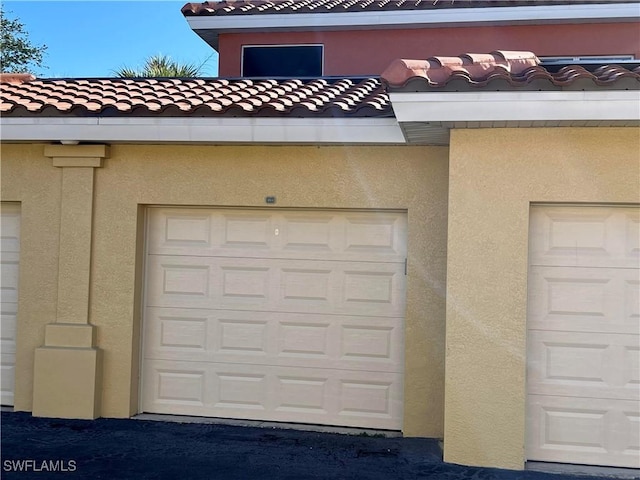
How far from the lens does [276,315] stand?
734 cm

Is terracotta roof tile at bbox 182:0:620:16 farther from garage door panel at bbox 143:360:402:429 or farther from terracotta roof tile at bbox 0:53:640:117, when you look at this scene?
garage door panel at bbox 143:360:402:429

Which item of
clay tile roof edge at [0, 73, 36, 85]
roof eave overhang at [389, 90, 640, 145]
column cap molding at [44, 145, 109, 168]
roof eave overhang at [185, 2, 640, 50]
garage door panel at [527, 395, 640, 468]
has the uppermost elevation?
roof eave overhang at [185, 2, 640, 50]

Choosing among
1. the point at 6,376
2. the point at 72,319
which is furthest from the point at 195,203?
the point at 6,376

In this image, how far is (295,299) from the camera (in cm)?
731

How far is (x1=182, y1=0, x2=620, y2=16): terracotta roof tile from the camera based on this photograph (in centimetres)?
1172

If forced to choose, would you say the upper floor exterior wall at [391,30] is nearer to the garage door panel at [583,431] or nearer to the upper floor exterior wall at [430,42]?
the upper floor exterior wall at [430,42]

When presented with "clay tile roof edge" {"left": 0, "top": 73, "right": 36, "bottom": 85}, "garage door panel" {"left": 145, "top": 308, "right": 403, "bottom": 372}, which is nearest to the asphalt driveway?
"garage door panel" {"left": 145, "top": 308, "right": 403, "bottom": 372}

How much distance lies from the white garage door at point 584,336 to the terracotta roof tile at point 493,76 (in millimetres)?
1172

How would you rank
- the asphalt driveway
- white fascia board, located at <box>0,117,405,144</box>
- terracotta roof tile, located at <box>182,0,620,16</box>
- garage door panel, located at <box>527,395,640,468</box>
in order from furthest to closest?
terracotta roof tile, located at <box>182,0,620,16</box>
white fascia board, located at <box>0,117,405,144</box>
garage door panel, located at <box>527,395,640,468</box>
the asphalt driveway

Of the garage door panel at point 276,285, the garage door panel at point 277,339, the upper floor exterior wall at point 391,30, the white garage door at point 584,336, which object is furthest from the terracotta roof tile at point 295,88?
the upper floor exterior wall at point 391,30

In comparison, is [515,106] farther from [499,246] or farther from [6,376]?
[6,376]

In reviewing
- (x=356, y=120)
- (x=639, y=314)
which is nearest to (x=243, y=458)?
(x=356, y=120)

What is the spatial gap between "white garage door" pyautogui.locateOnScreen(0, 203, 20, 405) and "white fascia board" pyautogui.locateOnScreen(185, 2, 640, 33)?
625 cm

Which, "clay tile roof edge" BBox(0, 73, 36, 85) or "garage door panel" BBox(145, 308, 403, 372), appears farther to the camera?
"clay tile roof edge" BBox(0, 73, 36, 85)
